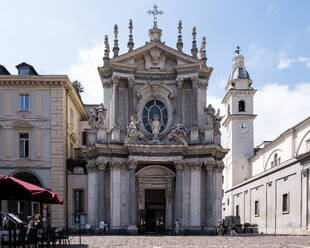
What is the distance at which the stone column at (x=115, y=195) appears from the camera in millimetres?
39169

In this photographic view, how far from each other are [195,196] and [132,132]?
288 inches

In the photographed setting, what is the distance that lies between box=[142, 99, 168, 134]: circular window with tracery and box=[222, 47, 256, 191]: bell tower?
92.9ft

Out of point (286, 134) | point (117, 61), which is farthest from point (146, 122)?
point (286, 134)

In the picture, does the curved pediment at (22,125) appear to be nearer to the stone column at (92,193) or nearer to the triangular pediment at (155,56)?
the stone column at (92,193)

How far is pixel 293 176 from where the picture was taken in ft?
134

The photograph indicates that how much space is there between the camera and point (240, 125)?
6944cm

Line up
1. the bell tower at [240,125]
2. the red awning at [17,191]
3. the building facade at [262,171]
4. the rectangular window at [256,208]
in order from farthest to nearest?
1. the bell tower at [240,125]
2. the rectangular window at [256,208]
3. the building facade at [262,171]
4. the red awning at [17,191]

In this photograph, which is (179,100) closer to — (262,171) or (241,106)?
(262,171)

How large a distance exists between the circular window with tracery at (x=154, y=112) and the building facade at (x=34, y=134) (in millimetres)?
7000

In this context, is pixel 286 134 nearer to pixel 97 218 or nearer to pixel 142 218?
pixel 142 218

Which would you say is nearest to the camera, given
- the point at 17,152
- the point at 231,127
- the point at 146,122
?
the point at 17,152

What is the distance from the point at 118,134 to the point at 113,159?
2124mm

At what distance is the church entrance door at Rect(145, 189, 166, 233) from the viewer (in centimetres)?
4119

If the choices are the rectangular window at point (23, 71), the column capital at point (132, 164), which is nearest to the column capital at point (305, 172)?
the column capital at point (132, 164)
